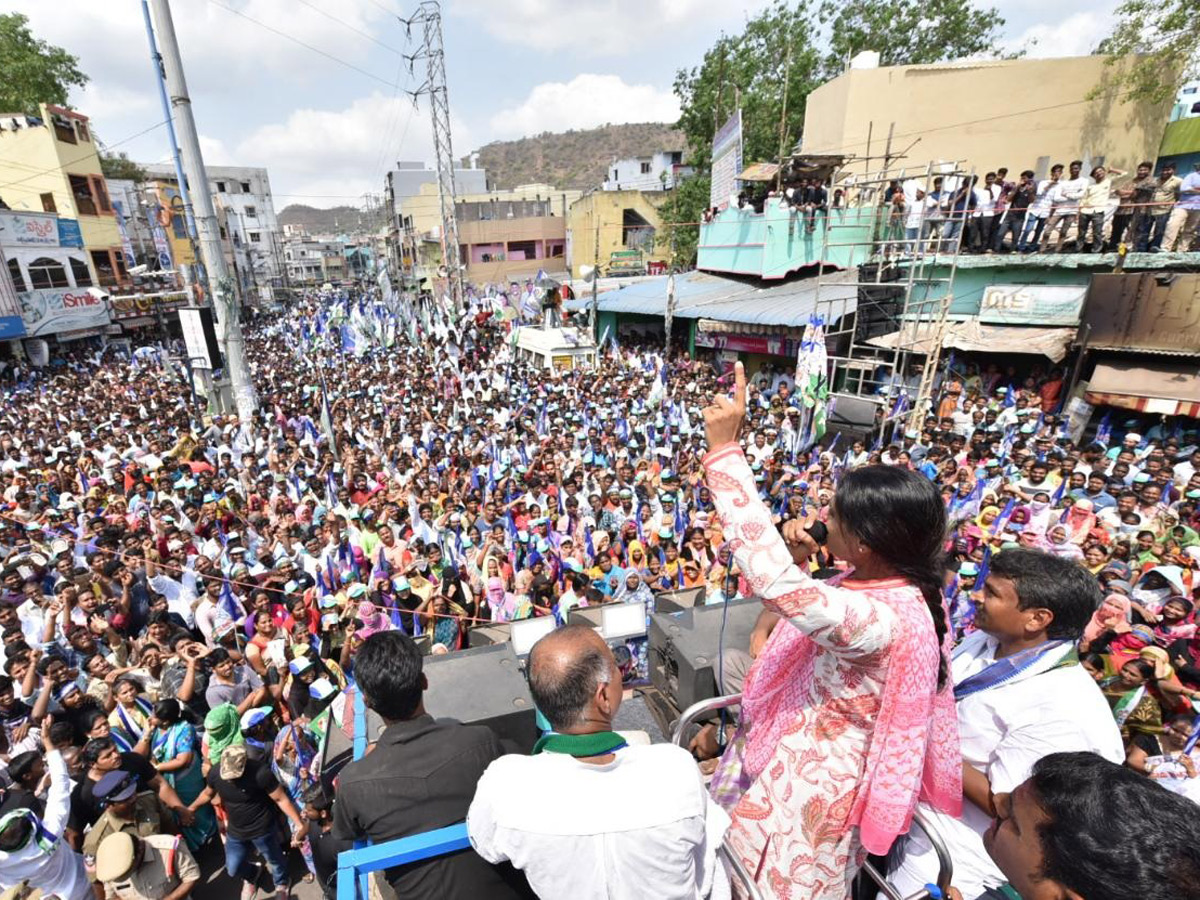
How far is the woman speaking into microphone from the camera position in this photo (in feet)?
4.26

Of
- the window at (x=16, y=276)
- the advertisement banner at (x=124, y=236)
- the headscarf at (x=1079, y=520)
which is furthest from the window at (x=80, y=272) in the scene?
the headscarf at (x=1079, y=520)

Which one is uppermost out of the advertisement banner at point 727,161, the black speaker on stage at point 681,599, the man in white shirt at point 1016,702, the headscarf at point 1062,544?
the advertisement banner at point 727,161

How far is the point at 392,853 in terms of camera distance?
159cm

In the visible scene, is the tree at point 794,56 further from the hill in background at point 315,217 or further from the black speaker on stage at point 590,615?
the hill in background at point 315,217

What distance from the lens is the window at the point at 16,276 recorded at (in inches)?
898

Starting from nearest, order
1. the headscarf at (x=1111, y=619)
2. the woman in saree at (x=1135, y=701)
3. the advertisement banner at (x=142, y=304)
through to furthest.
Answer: the woman in saree at (x=1135, y=701)
the headscarf at (x=1111, y=619)
the advertisement banner at (x=142, y=304)

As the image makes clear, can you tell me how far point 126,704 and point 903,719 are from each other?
16.9ft

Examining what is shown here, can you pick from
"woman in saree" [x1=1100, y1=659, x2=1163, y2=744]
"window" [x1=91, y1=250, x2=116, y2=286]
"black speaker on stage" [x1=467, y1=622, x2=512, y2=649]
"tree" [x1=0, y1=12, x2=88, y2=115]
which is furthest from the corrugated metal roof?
"tree" [x1=0, y1=12, x2=88, y2=115]

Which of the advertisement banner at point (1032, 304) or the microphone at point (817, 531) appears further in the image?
the advertisement banner at point (1032, 304)

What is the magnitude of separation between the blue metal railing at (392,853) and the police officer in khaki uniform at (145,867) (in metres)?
2.46

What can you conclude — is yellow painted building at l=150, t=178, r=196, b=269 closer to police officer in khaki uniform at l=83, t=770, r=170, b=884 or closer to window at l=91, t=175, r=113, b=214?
window at l=91, t=175, r=113, b=214

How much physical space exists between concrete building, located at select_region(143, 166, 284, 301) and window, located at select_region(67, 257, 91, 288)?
26.5m

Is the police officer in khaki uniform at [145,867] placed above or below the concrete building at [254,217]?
below

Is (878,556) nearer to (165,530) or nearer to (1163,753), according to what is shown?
(1163,753)
